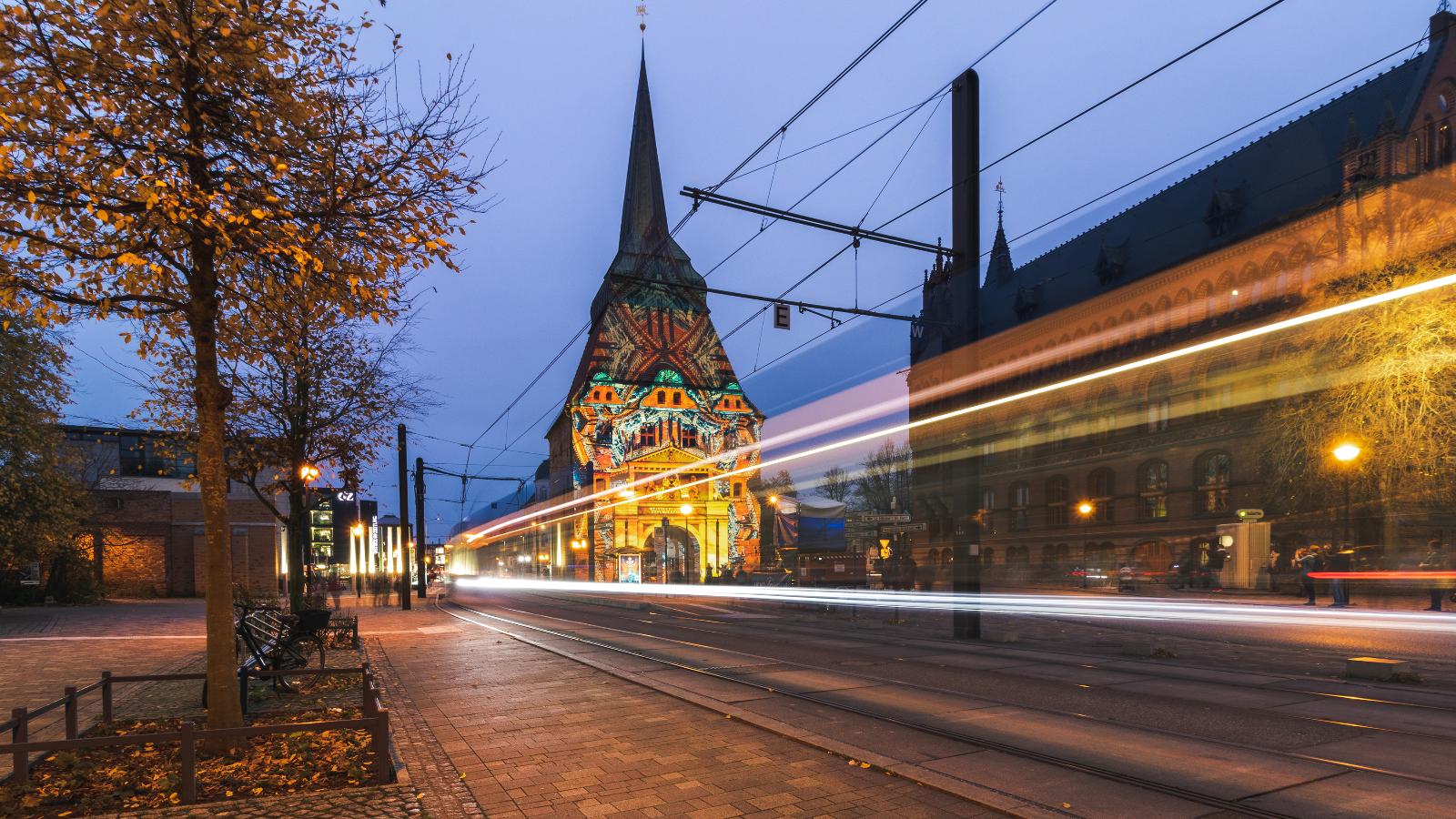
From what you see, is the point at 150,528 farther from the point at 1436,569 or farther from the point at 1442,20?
the point at 1442,20

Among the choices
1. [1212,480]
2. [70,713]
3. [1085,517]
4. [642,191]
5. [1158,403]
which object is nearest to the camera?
[70,713]

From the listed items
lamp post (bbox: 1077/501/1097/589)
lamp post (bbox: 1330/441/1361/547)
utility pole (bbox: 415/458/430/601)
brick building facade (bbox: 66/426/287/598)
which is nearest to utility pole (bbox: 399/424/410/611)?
utility pole (bbox: 415/458/430/601)

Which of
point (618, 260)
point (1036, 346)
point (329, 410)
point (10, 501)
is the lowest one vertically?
point (10, 501)

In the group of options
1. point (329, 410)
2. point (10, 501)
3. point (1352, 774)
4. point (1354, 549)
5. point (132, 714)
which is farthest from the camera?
point (1354, 549)

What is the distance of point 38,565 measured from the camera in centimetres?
3366

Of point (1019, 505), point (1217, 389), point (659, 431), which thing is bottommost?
point (1019, 505)

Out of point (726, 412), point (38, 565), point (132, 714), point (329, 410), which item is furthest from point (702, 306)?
point (132, 714)

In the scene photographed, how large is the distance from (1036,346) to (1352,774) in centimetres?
5351

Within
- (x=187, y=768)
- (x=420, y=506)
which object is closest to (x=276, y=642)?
(x=187, y=768)

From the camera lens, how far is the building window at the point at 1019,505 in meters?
54.7

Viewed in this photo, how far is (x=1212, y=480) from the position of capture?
1657 inches

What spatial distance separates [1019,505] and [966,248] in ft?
135

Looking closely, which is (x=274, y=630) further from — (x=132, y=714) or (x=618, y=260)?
(x=618, y=260)

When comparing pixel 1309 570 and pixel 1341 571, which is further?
pixel 1309 570
